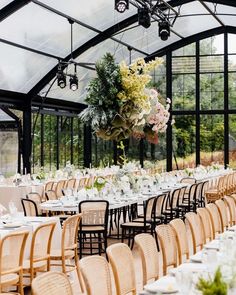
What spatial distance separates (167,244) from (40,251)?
174 cm

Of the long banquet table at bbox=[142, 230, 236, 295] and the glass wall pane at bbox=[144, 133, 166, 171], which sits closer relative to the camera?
the long banquet table at bbox=[142, 230, 236, 295]

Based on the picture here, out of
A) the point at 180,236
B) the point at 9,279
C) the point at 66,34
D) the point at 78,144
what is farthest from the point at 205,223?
the point at 78,144

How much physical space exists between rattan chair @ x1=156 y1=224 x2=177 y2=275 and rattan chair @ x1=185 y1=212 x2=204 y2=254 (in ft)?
2.22

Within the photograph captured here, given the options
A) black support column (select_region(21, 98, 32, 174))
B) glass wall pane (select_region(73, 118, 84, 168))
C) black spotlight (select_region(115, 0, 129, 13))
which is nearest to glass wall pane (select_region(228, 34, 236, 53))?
glass wall pane (select_region(73, 118, 84, 168))

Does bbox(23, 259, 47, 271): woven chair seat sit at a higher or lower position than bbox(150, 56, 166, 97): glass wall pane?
lower

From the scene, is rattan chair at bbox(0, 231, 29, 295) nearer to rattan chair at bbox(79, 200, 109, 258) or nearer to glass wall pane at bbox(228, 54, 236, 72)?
rattan chair at bbox(79, 200, 109, 258)

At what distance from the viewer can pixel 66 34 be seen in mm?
17422

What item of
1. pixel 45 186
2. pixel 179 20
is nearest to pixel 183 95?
pixel 179 20

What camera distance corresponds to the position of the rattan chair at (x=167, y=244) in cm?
568

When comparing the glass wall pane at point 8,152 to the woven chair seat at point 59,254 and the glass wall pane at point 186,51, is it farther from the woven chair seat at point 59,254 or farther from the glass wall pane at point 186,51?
the woven chair seat at point 59,254

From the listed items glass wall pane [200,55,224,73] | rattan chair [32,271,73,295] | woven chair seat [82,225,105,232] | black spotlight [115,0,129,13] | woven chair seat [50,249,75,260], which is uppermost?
glass wall pane [200,55,224,73]

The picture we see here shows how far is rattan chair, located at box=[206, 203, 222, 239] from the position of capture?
24.7 ft

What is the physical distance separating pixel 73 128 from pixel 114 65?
46.0ft

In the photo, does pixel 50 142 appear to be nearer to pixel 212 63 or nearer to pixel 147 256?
pixel 212 63
